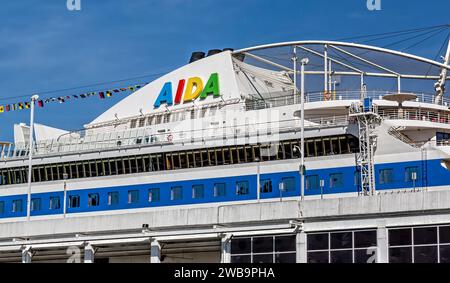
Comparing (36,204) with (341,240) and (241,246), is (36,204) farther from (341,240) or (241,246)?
(341,240)

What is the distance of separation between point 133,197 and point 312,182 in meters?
17.4

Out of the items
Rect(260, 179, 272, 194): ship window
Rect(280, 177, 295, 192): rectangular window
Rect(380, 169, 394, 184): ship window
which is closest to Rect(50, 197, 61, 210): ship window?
Rect(260, 179, 272, 194): ship window

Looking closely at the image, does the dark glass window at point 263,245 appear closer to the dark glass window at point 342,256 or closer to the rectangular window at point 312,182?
the dark glass window at point 342,256

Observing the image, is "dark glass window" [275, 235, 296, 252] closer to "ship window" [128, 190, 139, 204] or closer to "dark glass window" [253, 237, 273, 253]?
"dark glass window" [253, 237, 273, 253]

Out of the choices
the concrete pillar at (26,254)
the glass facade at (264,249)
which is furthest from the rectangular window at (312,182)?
the glass facade at (264,249)

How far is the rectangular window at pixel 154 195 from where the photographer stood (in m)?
80.6

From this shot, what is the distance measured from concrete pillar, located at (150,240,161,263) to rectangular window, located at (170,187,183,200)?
41.0 meters

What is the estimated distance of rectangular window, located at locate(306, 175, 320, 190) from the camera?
241 ft

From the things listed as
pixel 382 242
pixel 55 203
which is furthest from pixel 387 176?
pixel 382 242

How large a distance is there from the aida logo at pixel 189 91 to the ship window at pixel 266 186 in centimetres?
1206

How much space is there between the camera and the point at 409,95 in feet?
239
